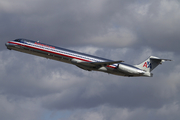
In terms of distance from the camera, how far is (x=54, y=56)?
61031 mm

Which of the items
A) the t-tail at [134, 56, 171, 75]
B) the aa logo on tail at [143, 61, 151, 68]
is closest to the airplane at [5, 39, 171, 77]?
the t-tail at [134, 56, 171, 75]

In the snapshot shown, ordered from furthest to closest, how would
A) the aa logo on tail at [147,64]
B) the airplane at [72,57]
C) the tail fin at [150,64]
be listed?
the aa logo on tail at [147,64] < the tail fin at [150,64] < the airplane at [72,57]

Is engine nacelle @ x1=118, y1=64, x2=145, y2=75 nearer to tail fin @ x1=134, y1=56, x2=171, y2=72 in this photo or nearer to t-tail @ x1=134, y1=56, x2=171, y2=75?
t-tail @ x1=134, y1=56, x2=171, y2=75

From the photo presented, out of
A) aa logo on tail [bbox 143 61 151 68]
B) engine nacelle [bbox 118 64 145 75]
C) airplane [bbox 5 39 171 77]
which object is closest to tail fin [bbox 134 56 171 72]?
aa logo on tail [bbox 143 61 151 68]

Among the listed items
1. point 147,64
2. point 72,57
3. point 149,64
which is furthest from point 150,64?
point 72,57

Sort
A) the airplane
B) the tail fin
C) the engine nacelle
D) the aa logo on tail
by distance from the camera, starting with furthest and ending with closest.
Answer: the aa logo on tail < the tail fin < the engine nacelle < the airplane

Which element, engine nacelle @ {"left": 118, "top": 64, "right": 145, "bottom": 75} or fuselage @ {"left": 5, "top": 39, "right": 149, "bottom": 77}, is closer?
fuselage @ {"left": 5, "top": 39, "right": 149, "bottom": 77}

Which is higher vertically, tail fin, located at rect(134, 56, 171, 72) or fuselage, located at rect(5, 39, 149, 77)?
tail fin, located at rect(134, 56, 171, 72)

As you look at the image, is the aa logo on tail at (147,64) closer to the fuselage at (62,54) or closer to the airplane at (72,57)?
the airplane at (72,57)

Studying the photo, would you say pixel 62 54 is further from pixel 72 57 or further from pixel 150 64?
pixel 150 64

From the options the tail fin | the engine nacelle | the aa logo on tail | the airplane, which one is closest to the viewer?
the airplane

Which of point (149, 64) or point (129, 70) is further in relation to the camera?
point (149, 64)

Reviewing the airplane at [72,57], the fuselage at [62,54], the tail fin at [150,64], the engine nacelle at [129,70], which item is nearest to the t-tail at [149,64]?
the tail fin at [150,64]

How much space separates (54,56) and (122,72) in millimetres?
16049
